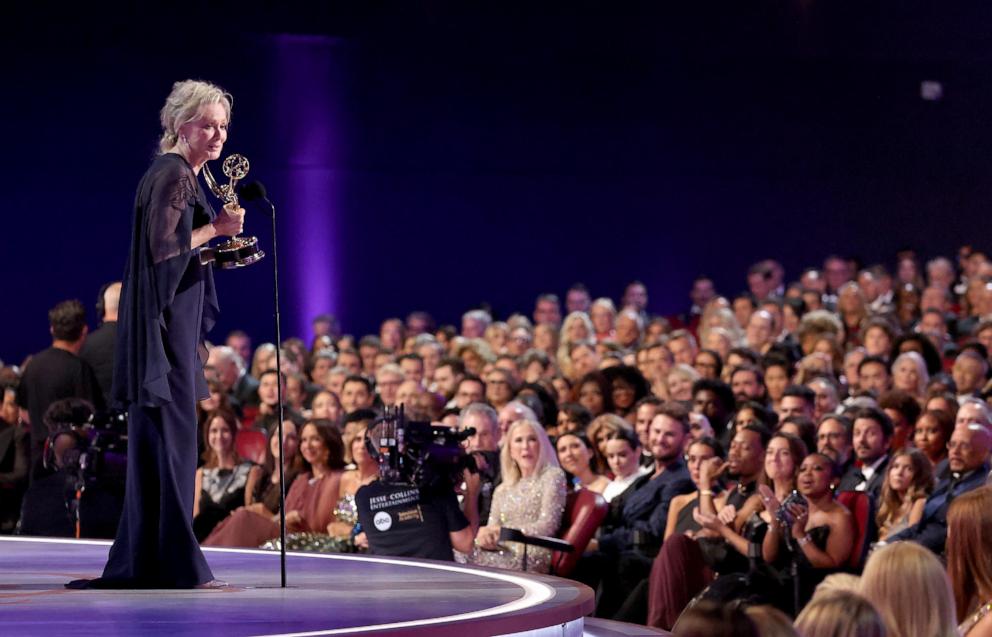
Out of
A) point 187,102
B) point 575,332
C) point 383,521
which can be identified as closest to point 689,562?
point 383,521

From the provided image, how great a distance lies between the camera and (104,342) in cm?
663

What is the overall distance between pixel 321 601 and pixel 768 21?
10.9m

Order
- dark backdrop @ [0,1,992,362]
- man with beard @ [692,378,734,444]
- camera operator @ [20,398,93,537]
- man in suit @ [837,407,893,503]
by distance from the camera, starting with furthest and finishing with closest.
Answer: dark backdrop @ [0,1,992,362] < man with beard @ [692,378,734,444] < camera operator @ [20,398,93,537] < man in suit @ [837,407,893,503]

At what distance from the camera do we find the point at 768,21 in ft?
43.9

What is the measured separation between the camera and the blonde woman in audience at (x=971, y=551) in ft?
10.8

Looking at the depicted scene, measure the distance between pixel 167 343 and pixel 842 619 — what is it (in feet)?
5.71

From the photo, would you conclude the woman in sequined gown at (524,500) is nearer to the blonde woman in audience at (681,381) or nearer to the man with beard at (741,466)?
the man with beard at (741,466)

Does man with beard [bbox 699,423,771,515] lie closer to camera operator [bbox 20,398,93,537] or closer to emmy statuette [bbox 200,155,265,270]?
camera operator [bbox 20,398,93,537]

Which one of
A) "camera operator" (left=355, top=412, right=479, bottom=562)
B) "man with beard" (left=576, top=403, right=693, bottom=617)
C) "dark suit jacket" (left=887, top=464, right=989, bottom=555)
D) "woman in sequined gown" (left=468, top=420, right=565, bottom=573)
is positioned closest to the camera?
"dark suit jacket" (left=887, top=464, right=989, bottom=555)

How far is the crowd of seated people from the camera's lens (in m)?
5.36

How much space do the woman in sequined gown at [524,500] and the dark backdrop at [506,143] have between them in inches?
297

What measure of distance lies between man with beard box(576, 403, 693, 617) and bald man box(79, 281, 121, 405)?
222cm

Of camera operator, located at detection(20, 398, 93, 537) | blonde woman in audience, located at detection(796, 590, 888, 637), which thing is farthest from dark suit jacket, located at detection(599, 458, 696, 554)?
blonde woman in audience, located at detection(796, 590, 888, 637)

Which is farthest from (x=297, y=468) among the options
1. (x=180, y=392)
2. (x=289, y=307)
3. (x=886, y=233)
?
(x=886, y=233)
